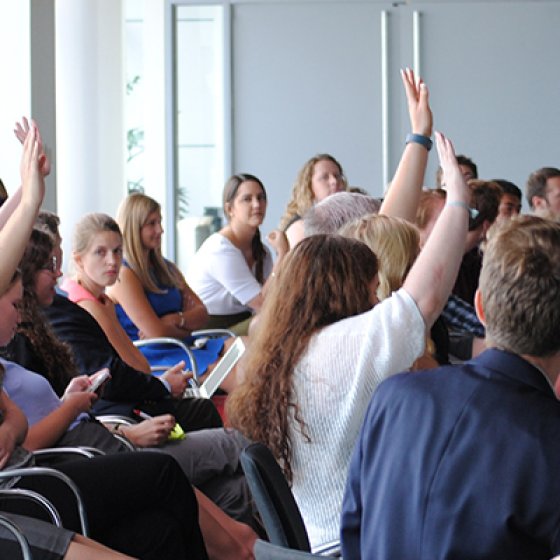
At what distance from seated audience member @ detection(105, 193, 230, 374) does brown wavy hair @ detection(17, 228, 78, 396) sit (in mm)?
1796

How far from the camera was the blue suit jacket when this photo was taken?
171 cm

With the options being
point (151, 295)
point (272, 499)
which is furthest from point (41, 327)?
point (151, 295)

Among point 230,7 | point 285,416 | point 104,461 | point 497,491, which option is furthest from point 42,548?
point 230,7

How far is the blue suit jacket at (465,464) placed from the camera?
5.62 feet

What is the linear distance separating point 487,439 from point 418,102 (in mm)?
1996

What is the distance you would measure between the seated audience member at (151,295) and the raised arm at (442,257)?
309 centimetres

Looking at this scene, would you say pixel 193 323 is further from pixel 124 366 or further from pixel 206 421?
pixel 124 366

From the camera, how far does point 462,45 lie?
29.2ft

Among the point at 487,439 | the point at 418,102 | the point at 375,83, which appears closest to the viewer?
the point at 487,439

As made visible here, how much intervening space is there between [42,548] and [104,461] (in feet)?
1.73

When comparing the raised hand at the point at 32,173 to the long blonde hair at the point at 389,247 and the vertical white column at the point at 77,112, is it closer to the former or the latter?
the long blonde hair at the point at 389,247

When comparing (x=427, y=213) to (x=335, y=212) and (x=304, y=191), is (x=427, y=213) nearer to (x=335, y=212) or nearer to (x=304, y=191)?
(x=335, y=212)

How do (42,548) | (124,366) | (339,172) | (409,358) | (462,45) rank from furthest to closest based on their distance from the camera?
(462,45) → (339,172) → (124,366) → (42,548) → (409,358)

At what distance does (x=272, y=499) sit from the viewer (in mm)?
2207
